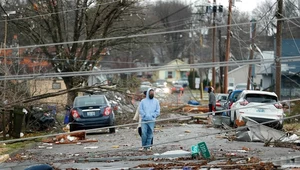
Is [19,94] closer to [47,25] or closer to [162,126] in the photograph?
[162,126]

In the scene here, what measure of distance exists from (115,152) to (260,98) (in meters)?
8.94

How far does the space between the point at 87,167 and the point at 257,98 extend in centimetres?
1181

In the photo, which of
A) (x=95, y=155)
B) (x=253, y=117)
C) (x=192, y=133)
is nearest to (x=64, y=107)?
(x=192, y=133)

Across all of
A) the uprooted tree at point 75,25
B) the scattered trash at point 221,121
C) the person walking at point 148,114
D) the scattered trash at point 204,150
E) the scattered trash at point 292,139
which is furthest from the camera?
the uprooted tree at point 75,25

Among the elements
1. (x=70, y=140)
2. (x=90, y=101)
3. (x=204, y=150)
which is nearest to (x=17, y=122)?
(x=70, y=140)

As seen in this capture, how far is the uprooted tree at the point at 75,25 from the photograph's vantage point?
32688 mm

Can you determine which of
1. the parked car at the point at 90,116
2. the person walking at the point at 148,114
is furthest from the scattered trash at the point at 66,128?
the person walking at the point at 148,114

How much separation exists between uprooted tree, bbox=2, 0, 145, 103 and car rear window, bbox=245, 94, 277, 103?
400 inches

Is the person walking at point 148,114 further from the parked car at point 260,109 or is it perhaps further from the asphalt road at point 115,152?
the parked car at point 260,109

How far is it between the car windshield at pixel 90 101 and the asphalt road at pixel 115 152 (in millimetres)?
2480

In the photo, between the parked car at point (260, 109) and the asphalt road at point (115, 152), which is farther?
the parked car at point (260, 109)

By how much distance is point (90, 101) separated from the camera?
25.1 m

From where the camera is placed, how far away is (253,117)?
2377 centimetres

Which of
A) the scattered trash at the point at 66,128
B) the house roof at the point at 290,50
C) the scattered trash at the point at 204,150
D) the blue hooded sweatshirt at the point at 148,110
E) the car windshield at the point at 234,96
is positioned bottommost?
the scattered trash at the point at 66,128
